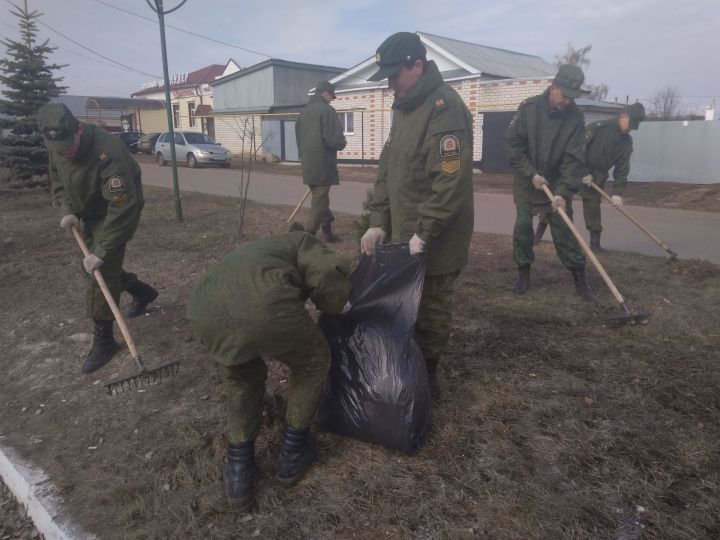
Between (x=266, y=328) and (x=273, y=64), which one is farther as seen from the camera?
(x=273, y=64)

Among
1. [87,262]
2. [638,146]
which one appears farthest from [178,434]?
[638,146]

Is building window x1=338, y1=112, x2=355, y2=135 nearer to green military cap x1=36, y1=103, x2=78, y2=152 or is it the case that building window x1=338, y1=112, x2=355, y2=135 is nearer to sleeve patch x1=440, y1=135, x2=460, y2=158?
green military cap x1=36, y1=103, x2=78, y2=152

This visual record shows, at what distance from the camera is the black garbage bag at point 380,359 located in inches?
93.1

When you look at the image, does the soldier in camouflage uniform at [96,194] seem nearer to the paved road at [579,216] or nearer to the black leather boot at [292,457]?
the black leather boot at [292,457]

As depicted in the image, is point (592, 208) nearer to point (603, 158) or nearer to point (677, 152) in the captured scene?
point (603, 158)

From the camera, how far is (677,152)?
1489 cm

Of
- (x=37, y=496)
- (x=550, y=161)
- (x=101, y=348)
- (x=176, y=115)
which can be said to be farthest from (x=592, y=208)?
(x=176, y=115)

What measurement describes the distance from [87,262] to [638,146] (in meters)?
16.2

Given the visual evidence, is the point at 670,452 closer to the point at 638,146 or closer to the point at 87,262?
the point at 87,262


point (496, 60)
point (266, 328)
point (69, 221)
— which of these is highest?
point (496, 60)

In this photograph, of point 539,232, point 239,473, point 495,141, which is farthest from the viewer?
point 495,141

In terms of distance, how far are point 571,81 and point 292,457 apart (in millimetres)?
3488

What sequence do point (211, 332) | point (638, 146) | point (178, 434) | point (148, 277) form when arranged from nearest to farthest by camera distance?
point (211, 332) < point (178, 434) < point (148, 277) < point (638, 146)

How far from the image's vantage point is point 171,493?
7.45ft
